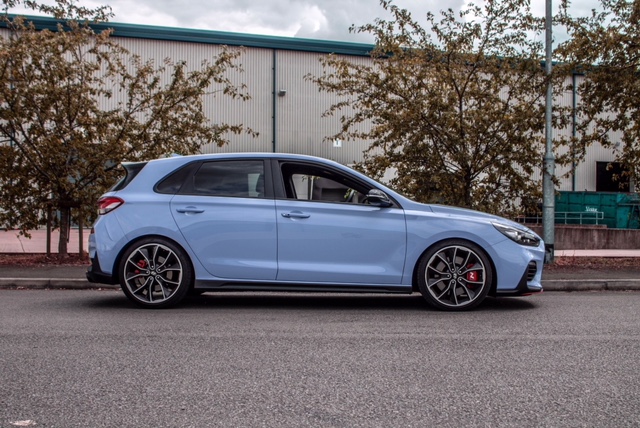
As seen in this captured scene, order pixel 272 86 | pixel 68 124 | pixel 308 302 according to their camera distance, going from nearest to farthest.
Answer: pixel 308 302
pixel 68 124
pixel 272 86

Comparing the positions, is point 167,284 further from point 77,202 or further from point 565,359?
point 77,202

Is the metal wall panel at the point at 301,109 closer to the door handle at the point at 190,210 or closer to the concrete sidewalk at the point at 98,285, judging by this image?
the concrete sidewalk at the point at 98,285

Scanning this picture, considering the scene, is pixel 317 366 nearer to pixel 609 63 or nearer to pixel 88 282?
pixel 88 282

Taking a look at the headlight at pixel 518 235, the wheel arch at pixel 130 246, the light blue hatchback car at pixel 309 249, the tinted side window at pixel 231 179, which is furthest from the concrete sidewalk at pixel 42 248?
the tinted side window at pixel 231 179

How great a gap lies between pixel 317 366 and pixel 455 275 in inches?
116

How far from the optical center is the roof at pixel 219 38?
93.2 feet

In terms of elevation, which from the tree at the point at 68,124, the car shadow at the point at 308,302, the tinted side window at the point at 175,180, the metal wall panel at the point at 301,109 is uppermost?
the metal wall panel at the point at 301,109

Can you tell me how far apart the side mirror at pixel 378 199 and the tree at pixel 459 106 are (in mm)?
5364

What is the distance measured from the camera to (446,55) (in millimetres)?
13305

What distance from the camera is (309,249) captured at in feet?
25.2

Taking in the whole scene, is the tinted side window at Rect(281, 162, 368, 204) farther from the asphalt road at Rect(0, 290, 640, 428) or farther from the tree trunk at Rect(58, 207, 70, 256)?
the tree trunk at Rect(58, 207, 70, 256)

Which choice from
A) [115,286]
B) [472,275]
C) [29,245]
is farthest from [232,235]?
[29,245]

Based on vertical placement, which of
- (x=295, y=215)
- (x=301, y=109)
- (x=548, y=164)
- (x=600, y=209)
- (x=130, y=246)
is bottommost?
(x=130, y=246)

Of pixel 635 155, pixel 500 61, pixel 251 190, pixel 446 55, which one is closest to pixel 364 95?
pixel 446 55
